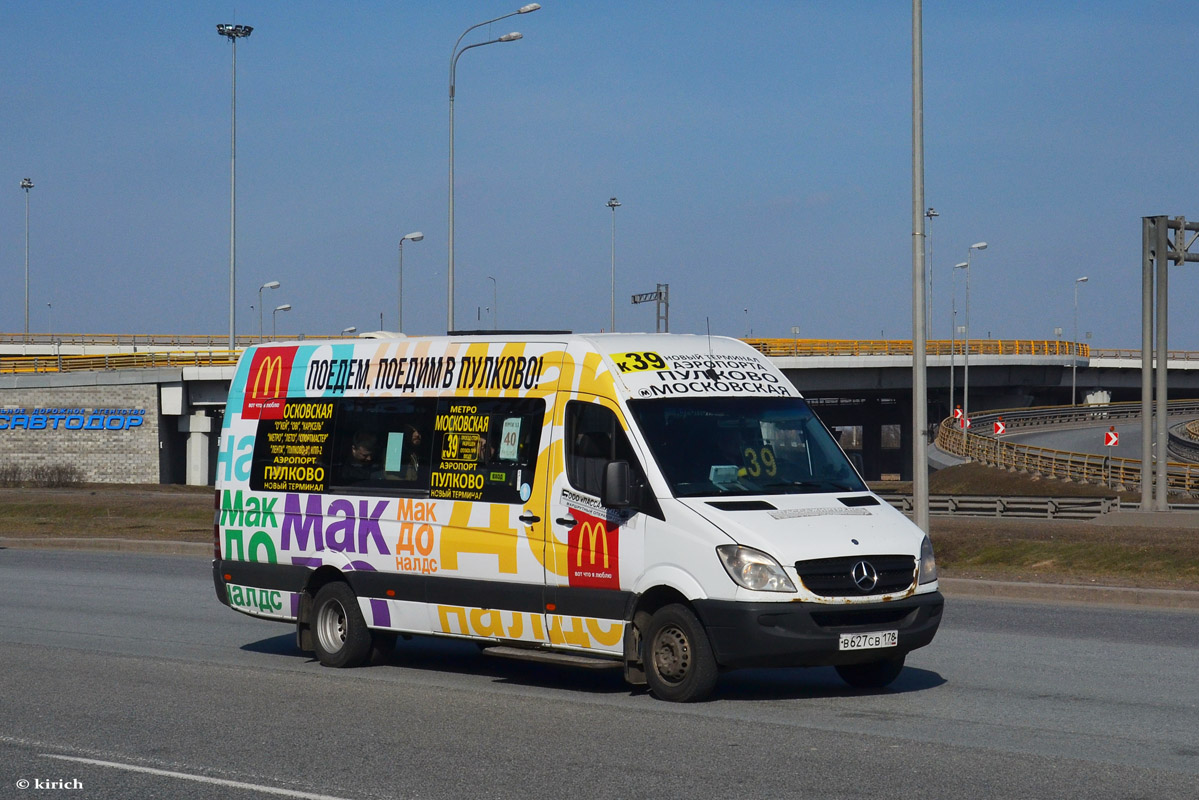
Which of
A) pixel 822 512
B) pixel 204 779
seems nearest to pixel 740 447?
pixel 822 512

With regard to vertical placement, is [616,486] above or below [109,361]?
below

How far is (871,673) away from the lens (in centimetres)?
1046

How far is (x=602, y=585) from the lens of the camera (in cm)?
1020

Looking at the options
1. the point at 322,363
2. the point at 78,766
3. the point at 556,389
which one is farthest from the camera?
the point at 322,363

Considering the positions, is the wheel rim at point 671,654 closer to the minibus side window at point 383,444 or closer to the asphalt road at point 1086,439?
the minibus side window at point 383,444

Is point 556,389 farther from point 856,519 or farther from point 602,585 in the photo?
point 856,519

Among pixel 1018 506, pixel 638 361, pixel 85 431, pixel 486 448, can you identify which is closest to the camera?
pixel 638 361

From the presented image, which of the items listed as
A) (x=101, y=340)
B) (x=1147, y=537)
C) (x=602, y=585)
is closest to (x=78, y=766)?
(x=602, y=585)

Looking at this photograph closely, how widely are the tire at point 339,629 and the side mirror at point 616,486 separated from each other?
3106 millimetres

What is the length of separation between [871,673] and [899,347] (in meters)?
81.4

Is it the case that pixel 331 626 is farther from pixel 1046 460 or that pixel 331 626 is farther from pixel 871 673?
pixel 1046 460

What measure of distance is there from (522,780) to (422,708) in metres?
2.50

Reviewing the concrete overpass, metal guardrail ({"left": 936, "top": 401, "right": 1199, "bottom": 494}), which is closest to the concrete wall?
A: the concrete overpass

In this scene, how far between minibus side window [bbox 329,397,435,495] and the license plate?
149 inches
